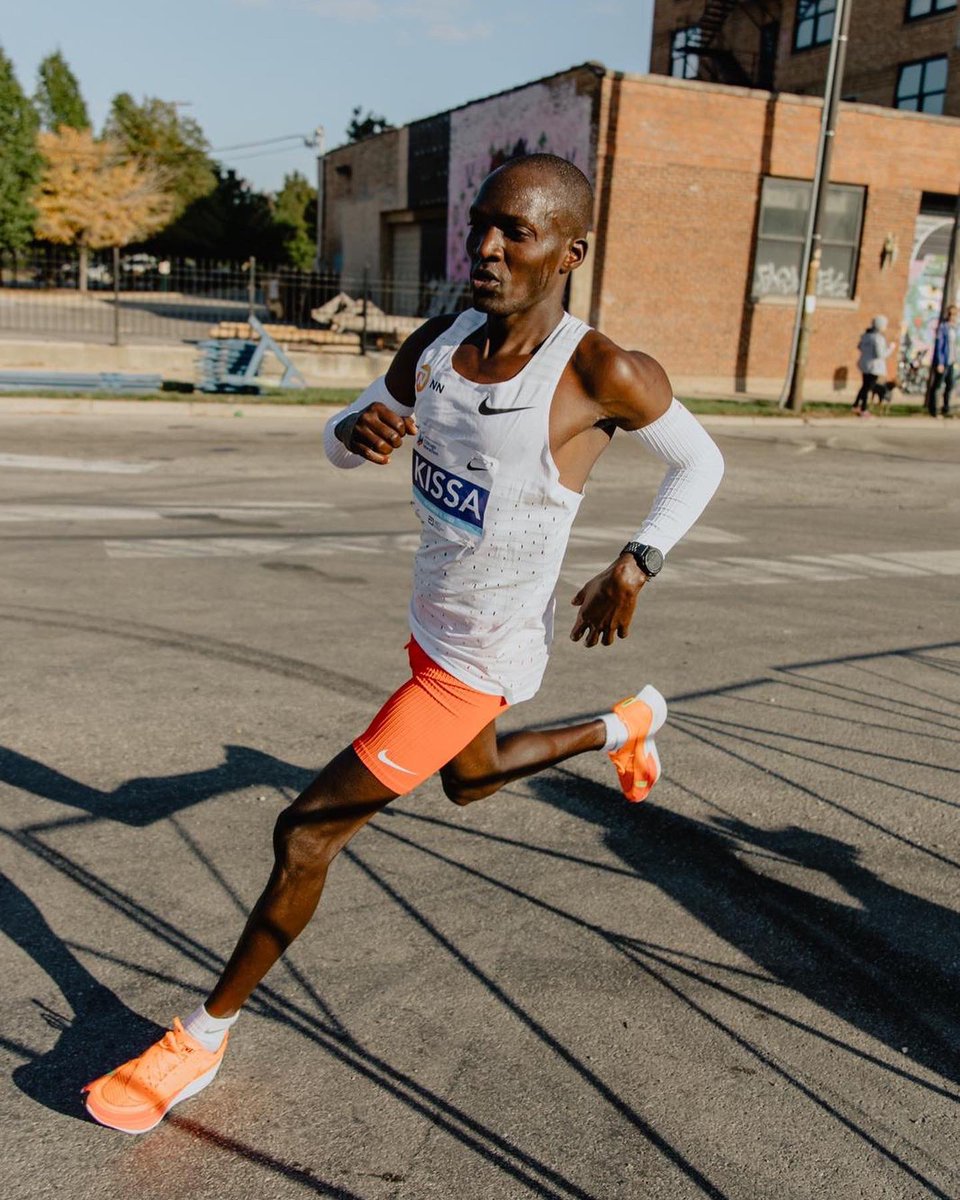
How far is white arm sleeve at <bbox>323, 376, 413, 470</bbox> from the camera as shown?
3.11 meters

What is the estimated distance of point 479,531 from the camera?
2.87m

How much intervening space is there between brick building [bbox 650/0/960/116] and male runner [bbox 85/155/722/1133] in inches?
1339

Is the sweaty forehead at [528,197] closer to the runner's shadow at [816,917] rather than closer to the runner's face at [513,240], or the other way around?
the runner's face at [513,240]

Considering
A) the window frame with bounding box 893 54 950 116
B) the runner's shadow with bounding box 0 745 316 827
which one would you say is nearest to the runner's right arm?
the runner's shadow with bounding box 0 745 316 827

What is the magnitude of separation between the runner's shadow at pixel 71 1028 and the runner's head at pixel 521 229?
2006 mm

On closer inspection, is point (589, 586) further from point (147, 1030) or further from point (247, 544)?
point (247, 544)

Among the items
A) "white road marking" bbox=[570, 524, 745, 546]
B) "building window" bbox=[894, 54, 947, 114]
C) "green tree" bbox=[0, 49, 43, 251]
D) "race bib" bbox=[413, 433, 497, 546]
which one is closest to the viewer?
"race bib" bbox=[413, 433, 497, 546]

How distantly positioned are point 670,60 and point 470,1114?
43228mm

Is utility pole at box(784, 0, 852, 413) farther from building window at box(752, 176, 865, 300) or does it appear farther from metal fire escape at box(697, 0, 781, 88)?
metal fire escape at box(697, 0, 781, 88)

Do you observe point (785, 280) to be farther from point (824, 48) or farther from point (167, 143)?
point (167, 143)

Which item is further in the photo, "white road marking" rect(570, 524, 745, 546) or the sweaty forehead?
"white road marking" rect(570, 524, 745, 546)

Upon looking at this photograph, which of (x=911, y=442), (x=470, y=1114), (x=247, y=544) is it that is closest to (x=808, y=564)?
(x=247, y=544)

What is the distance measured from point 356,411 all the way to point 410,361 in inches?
8.3

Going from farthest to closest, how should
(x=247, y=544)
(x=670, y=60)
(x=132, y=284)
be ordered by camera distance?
(x=132, y=284), (x=670, y=60), (x=247, y=544)
